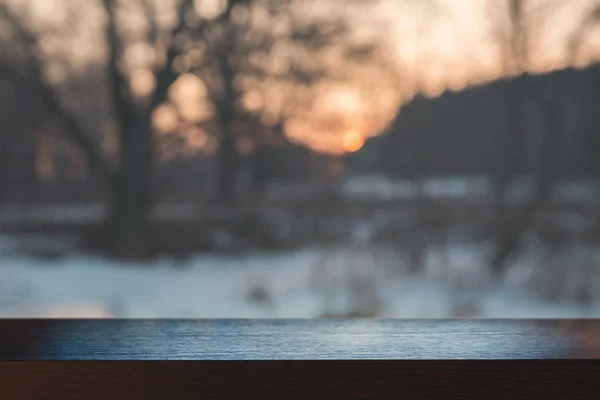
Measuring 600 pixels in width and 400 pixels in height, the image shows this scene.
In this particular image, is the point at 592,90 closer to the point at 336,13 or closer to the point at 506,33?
the point at 506,33

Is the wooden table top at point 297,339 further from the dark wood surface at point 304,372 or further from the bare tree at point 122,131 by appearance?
the bare tree at point 122,131

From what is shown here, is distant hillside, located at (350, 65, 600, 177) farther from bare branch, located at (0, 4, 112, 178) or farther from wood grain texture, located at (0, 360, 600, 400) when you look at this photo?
wood grain texture, located at (0, 360, 600, 400)

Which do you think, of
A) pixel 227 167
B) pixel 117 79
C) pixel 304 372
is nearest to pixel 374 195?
pixel 227 167

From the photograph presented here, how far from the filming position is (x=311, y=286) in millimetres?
1352

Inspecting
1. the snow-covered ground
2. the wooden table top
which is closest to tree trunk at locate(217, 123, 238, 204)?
the snow-covered ground

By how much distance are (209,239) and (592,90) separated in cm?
105

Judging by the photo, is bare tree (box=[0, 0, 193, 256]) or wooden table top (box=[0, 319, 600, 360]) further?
bare tree (box=[0, 0, 193, 256])

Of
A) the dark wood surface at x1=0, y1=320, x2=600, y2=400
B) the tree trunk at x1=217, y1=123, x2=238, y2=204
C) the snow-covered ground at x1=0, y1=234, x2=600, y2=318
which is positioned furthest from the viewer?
the tree trunk at x1=217, y1=123, x2=238, y2=204

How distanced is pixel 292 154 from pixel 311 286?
35 centimetres

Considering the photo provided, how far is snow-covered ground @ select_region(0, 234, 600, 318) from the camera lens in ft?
4.32

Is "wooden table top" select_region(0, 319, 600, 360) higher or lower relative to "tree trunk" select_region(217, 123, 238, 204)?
lower

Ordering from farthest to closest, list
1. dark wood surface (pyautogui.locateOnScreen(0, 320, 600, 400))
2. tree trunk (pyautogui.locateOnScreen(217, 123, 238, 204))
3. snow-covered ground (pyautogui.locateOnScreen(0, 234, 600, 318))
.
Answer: tree trunk (pyautogui.locateOnScreen(217, 123, 238, 204)) < snow-covered ground (pyautogui.locateOnScreen(0, 234, 600, 318)) < dark wood surface (pyautogui.locateOnScreen(0, 320, 600, 400))

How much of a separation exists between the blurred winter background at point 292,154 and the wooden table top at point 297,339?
586mm

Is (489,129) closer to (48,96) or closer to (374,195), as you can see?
(374,195)
